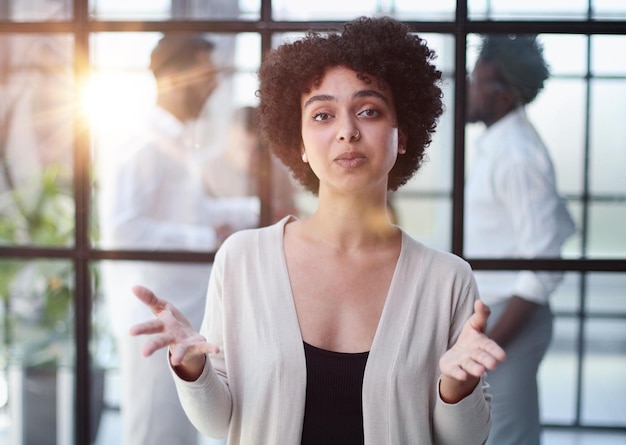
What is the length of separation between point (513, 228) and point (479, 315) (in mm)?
964

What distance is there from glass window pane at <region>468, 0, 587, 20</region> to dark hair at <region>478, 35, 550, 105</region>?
61 millimetres

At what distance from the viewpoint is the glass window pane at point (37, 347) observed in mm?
2441

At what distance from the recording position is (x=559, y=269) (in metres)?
2.27

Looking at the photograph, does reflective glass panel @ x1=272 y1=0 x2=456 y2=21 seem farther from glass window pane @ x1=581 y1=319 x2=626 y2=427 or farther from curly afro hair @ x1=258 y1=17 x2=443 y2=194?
glass window pane @ x1=581 y1=319 x2=626 y2=427

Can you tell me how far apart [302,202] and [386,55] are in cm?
89

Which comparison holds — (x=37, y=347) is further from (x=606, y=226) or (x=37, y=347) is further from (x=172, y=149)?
(x=606, y=226)

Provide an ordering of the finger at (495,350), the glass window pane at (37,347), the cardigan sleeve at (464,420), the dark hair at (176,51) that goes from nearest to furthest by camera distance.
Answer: the finger at (495,350) → the cardigan sleeve at (464,420) → the dark hair at (176,51) → the glass window pane at (37,347)

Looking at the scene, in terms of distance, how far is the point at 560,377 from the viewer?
235 cm

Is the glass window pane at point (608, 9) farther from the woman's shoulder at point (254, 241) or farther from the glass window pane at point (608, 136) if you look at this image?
the woman's shoulder at point (254, 241)

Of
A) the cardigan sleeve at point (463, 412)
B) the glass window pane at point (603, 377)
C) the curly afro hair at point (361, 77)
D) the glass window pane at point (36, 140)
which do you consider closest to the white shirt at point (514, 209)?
the glass window pane at point (603, 377)

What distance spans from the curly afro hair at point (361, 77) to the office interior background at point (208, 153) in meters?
0.54

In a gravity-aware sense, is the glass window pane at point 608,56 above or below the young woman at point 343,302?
above

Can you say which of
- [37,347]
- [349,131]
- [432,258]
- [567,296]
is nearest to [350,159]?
[349,131]

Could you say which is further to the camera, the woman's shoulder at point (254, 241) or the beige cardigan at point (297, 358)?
the woman's shoulder at point (254, 241)
